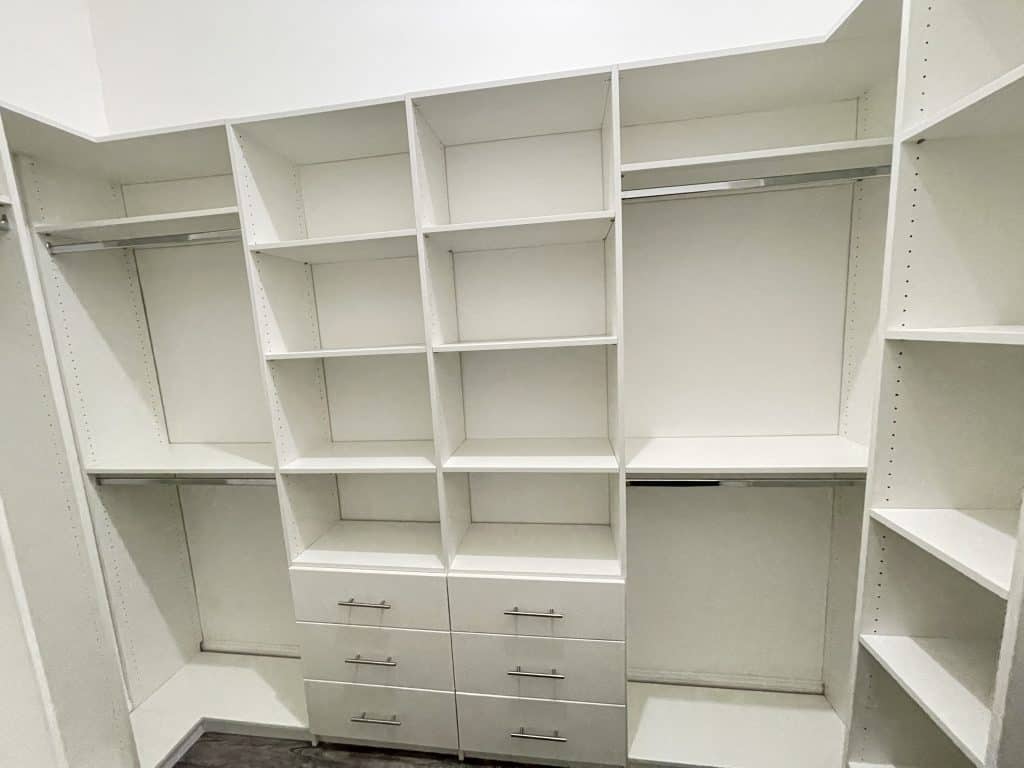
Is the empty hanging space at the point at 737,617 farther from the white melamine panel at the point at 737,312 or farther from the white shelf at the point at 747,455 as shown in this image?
the white melamine panel at the point at 737,312

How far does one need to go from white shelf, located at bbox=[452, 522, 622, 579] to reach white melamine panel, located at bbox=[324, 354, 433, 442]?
19.3 inches

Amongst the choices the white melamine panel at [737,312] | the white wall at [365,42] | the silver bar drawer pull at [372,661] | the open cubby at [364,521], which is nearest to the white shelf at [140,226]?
the white wall at [365,42]

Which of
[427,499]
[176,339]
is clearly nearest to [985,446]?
[427,499]

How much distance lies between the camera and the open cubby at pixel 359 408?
1.74 meters

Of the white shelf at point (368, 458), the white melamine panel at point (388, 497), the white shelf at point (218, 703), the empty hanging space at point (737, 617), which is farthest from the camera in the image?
the white melamine panel at point (388, 497)

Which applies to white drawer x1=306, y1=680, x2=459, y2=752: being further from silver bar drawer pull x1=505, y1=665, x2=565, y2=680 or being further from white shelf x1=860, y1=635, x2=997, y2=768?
white shelf x1=860, y1=635, x2=997, y2=768

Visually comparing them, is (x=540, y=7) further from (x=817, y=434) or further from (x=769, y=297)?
(x=817, y=434)

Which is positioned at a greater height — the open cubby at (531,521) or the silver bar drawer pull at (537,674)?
the open cubby at (531,521)

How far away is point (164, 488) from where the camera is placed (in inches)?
81.7

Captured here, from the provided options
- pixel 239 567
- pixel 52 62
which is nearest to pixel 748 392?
pixel 239 567

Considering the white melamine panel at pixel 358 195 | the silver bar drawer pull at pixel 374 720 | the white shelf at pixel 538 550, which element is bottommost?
the silver bar drawer pull at pixel 374 720

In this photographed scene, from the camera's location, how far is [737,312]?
1660mm

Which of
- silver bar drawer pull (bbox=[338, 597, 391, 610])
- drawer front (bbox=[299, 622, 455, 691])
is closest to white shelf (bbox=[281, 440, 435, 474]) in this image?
silver bar drawer pull (bbox=[338, 597, 391, 610])

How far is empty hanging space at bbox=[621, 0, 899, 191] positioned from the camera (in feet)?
4.01
